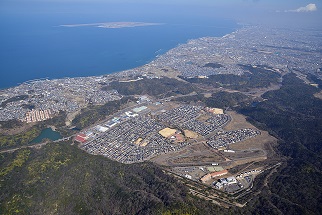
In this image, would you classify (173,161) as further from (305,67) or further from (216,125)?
(305,67)

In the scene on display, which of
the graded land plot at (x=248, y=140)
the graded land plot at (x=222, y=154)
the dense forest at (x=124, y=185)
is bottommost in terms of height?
the graded land plot at (x=248, y=140)

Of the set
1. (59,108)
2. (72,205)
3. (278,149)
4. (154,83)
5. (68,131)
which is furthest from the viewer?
(154,83)

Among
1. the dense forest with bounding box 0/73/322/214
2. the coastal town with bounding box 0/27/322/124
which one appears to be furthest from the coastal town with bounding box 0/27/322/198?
the dense forest with bounding box 0/73/322/214

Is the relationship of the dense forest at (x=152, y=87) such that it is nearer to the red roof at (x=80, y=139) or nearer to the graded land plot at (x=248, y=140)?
the graded land plot at (x=248, y=140)

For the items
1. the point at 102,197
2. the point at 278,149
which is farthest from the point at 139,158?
the point at 278,149

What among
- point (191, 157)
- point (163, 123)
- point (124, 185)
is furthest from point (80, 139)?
point (191, 157)

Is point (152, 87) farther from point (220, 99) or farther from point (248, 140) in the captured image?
point (248, 140)

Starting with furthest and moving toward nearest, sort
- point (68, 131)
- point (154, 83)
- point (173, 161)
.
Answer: point (154, 83)
point (68, 131)
point (173, 161)

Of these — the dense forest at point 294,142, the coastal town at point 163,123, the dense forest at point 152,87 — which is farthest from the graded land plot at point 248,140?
the dense forest at point 152,87

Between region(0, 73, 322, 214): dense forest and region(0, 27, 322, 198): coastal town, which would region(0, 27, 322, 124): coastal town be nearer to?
region(0, 27, 322, 198): coastal town

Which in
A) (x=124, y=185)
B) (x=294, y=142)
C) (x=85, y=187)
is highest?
(x=85, y=187)

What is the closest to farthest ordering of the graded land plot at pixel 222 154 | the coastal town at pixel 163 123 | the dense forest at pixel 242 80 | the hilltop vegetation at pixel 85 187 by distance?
the hilltop vegetation at pixel 85 187
the coastal town at pixel 163 123
the graded land plot at pixel 222 154
the dense forest at pixel 242 80
